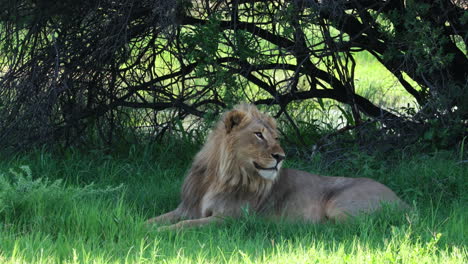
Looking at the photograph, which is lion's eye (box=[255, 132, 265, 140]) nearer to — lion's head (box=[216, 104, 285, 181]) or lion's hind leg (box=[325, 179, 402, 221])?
lion's head (box=[216, 104, 285, 181])

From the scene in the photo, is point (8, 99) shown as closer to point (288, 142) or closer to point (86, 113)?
point (86, 113)

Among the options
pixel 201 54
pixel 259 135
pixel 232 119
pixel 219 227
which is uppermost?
pixel 201 54

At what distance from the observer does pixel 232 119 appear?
5613mm

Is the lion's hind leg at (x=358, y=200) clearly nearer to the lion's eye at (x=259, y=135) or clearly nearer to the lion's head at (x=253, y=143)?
the lion's head at (x=253, y=143)

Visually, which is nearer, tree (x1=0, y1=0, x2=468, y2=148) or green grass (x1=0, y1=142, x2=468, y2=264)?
green grass (x1=0, y1=142, x2=468, y2=264)

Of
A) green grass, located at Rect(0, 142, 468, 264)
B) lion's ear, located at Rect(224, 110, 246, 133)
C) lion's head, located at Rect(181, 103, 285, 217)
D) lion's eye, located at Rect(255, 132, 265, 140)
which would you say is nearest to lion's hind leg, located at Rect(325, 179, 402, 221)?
green grass, located at Rect(0, 142, 468, 264)

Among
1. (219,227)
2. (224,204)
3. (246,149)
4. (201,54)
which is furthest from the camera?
(201,54)

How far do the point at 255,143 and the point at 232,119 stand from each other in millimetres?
229

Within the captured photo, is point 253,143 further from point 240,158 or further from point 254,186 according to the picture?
point 254,186

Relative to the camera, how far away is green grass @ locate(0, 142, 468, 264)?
4.42 metres

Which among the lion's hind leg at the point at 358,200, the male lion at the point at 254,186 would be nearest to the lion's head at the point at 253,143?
the male lion at the point at 254,186

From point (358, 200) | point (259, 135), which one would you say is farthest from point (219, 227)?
point (358, 200)

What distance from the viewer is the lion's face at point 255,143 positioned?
547cm

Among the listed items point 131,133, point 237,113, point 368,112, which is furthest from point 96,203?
point 368,112
